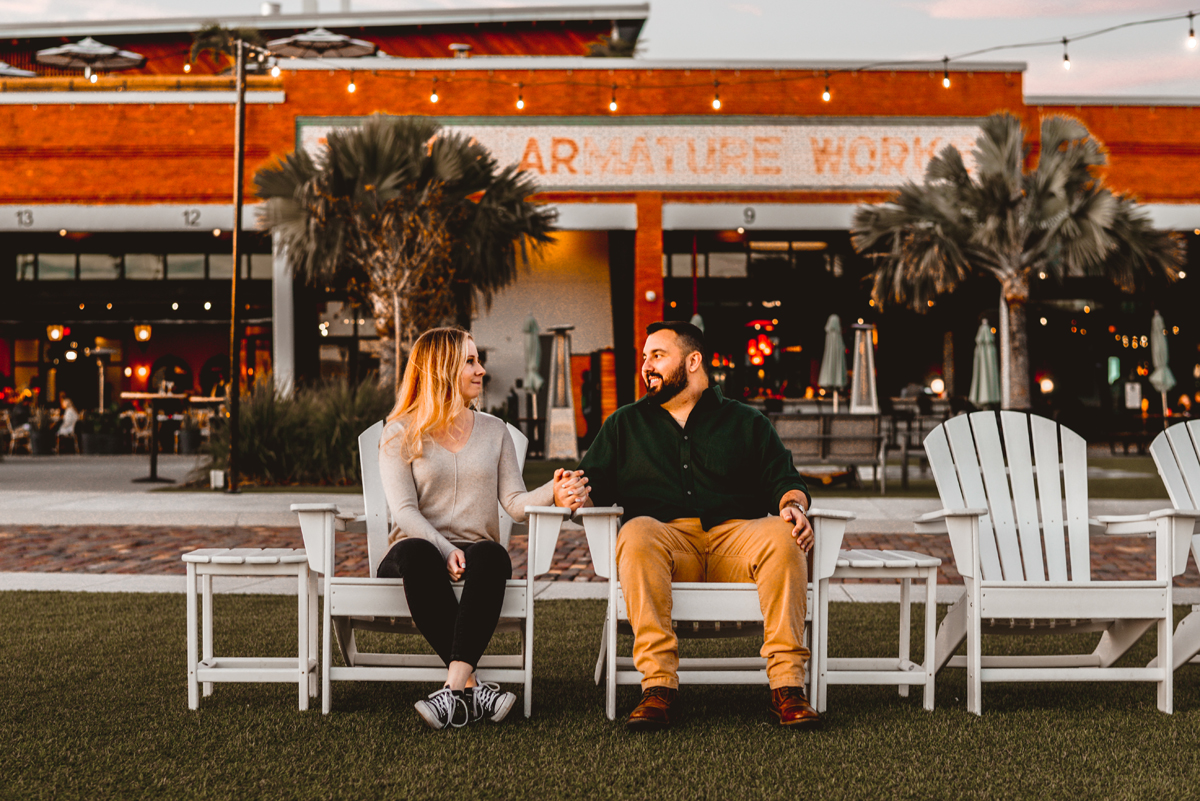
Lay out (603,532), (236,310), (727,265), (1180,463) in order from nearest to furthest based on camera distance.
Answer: (603,532) < (1180,463) < (236,310) < (727,265)

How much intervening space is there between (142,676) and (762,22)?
57.4 feet

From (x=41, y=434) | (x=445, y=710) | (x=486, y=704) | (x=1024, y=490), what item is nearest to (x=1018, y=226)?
(x=1024, y=490)

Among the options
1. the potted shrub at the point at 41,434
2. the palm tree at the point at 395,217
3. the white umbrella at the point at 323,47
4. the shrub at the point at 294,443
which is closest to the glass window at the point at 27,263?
the potted shrub at the point at 41,434

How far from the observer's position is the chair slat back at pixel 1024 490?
4.36 meters

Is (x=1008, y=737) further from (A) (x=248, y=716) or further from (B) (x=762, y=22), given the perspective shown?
(B) (x=762, y=22)

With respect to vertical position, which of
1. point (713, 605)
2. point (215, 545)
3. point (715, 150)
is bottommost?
point (215, 545)

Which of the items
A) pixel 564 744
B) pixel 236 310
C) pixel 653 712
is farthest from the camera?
pixel 236 310

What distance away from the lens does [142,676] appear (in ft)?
14.2

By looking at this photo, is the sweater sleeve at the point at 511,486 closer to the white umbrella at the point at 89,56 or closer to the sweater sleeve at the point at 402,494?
the sweater sleeve at the point at 402,494

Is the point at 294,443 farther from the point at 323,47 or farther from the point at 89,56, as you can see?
the point at 89,56

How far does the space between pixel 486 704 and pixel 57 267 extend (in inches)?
1050

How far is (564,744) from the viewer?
11.4 feet

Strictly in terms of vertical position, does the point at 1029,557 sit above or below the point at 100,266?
below

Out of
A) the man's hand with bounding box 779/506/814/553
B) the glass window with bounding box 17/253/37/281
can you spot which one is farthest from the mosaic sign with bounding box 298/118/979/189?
the man's hand with bounding box 779/506/814/553
